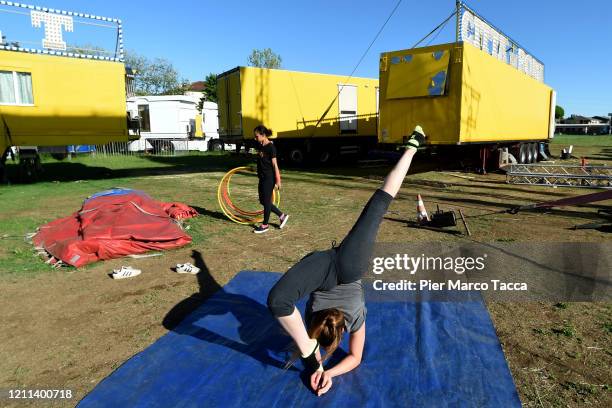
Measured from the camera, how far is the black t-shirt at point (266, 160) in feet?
24.6

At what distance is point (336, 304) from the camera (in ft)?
9.98

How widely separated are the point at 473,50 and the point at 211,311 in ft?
40.3

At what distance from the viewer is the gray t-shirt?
3.03 m

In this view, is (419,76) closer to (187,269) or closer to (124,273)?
(187,269)

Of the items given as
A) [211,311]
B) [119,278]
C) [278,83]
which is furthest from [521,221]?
[278,83]

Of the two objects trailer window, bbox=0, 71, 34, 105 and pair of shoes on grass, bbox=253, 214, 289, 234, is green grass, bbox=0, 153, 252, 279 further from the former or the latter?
trailer window, bbox=0, 71, 34, 105

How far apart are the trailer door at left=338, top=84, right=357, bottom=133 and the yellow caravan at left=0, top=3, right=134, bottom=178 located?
966 cm

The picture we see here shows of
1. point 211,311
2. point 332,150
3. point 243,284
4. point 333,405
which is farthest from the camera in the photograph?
point 332,150

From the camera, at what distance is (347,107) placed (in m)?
20.3

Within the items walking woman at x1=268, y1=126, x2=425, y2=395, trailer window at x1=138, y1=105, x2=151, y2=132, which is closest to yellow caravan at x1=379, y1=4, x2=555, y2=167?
walking woman at x1=268, y1=126, x2=425, y2=395

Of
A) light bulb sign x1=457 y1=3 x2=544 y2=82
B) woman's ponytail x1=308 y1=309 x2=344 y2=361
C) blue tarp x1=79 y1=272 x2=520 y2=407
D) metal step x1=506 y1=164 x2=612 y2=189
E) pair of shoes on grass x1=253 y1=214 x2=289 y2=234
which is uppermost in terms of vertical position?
light bulb sign x1=457 y1=3 x2=544 y2=82

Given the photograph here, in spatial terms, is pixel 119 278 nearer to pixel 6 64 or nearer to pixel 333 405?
pixel 333 405

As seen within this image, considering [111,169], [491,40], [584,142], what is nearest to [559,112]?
[584,142]

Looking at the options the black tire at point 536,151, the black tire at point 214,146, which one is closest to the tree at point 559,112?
the black tire at point 536,151
